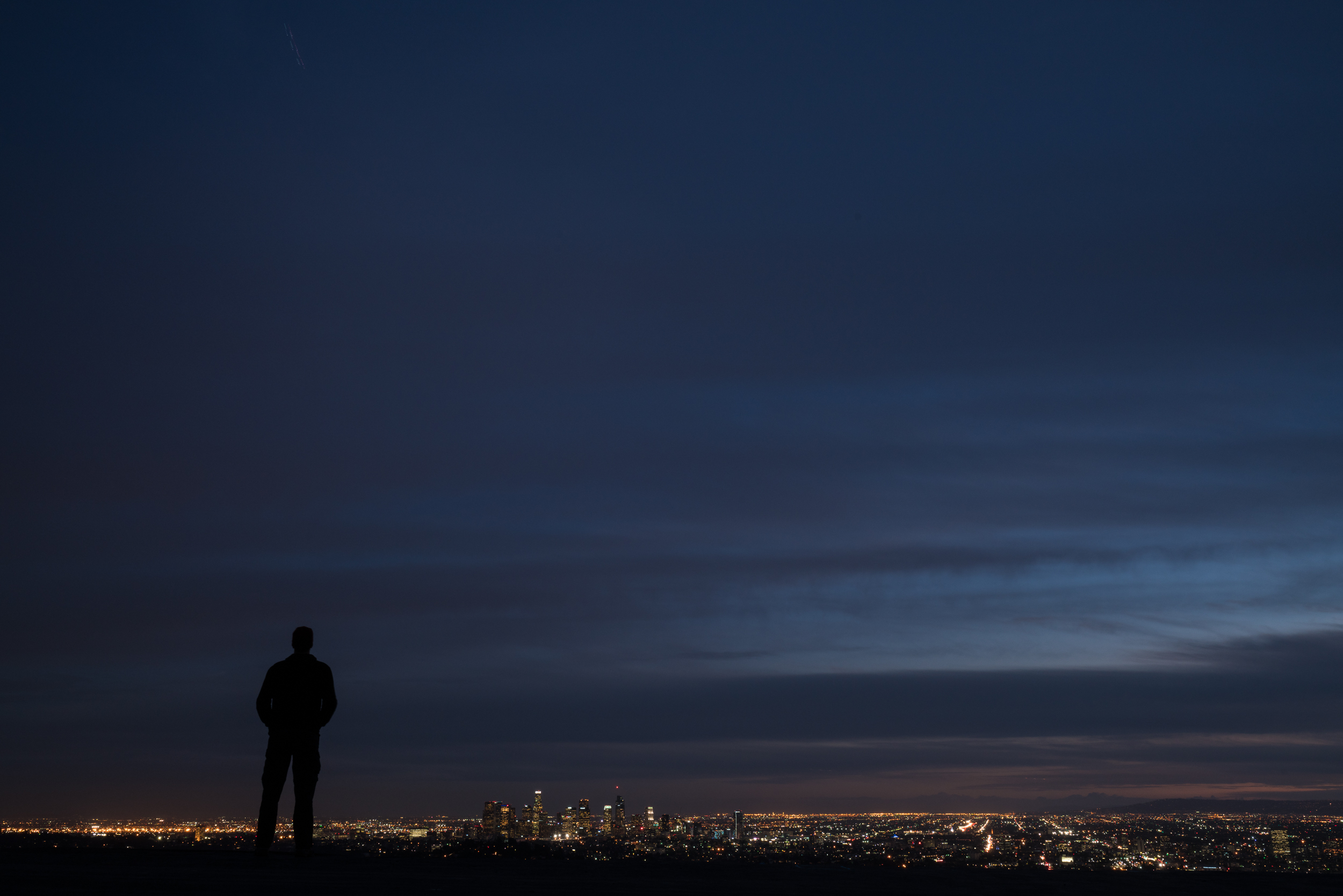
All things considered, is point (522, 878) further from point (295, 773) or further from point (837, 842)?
point (837, 842)

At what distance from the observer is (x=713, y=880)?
879 centimetres

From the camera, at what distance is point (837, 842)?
19.0m

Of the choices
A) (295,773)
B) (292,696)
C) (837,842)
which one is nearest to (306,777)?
(295,773)

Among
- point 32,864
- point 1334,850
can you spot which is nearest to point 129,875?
point 32,864

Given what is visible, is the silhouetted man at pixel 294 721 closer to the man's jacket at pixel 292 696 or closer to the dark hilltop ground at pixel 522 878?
the man's jacket at pixel 292 696

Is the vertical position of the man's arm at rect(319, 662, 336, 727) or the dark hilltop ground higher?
the man's arm at rect(319, 662, 336, 727)

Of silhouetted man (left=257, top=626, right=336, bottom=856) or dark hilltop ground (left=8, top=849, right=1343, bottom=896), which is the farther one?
silhouetted man (left=257, top=626, right=336, bottom=856)

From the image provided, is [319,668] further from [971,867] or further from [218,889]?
[971,867]

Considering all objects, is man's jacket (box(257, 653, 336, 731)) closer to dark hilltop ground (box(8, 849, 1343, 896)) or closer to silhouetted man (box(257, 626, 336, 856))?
silhouetted man (box(257, 626, 336, 856))

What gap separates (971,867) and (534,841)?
Result: 260 inches

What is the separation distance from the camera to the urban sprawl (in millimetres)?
12805

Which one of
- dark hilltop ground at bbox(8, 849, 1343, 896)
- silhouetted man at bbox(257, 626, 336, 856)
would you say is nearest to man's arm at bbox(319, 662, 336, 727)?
silhouetted man at bbox(257, 626, 336, 856)

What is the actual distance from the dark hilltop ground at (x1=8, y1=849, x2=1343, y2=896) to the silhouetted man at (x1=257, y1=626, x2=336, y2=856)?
2.03 ft

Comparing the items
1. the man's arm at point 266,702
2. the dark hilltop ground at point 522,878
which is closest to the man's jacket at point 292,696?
the man's arm at point 266,702
